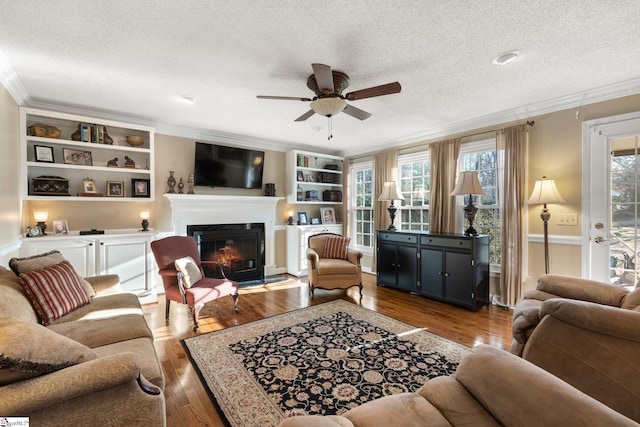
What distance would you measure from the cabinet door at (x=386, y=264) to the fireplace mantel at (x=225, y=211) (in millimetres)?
2055

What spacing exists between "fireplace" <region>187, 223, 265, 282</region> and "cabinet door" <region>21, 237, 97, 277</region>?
129cm

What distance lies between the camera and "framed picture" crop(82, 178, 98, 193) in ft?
12.3

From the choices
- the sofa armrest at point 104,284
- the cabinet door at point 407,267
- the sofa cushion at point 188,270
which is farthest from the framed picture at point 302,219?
the sofa armrest at point 104,284

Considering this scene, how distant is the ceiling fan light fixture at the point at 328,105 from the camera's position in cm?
253

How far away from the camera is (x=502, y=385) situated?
1031mm

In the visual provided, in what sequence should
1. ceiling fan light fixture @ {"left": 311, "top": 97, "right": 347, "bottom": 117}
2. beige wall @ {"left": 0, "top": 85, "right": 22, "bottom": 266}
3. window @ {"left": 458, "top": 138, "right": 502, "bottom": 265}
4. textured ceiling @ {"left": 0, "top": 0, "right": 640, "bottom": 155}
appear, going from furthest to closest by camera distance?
window @ {"left": 458, "top": 138, "right": 502, "bottom": 265}, beige wall @ {"left": 0, "top": 85, "right": 22, "bottom": 266}, ceiling fan light fixture @ {"left": 311, "top": 97, "right": 347, "bottom": 117}, textured ceiling @ {"left": 0, "top": 0, "right": 640, "bottom": 155}

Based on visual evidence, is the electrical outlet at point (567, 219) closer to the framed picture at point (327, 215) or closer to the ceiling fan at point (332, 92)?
the ceiling fan at point (332, 92)

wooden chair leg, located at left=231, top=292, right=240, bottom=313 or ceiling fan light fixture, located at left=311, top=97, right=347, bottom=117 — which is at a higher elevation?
ceiling fan light fixture, located at left=311, top=97, right=347, bottom=117

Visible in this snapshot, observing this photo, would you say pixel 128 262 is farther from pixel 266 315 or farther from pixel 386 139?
pixel 386 139

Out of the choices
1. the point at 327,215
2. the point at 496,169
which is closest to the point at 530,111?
the point at 496,169

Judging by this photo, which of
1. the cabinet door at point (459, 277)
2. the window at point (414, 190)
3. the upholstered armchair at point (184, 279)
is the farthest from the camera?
the window at point (414, 190)

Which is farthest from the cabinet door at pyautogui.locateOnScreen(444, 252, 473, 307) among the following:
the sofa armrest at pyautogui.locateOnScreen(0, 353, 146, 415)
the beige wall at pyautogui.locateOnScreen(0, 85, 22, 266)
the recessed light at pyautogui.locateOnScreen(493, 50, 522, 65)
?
the beige wall at pyautogui.locateOnScreen(0, 85, 22, 266)

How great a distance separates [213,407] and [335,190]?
16.0ft

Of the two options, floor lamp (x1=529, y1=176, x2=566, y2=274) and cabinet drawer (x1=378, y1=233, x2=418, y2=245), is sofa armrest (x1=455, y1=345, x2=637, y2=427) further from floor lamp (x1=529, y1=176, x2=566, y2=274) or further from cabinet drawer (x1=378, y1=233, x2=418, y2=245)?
cabinet drawer (x1=378, y1=233, x2=418, y2=245)
